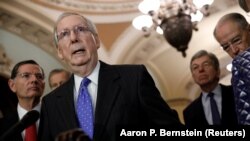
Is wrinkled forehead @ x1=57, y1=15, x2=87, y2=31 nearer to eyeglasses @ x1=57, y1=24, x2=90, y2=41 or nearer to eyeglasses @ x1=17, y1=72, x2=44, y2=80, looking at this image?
eyeglasses @ x1=57, y1=24, x2=90, y2=41

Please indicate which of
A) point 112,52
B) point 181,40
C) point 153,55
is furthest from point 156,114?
point 153,55

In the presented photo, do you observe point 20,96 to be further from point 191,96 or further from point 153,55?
point 191,96

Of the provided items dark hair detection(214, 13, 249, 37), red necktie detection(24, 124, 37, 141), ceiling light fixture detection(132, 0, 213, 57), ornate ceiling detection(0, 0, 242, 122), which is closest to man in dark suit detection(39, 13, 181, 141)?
red necktie detection(24, 124, 37, 141)

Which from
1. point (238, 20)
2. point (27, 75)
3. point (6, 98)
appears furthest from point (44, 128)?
point (6, 98)

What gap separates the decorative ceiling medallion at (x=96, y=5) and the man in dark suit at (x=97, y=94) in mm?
6078

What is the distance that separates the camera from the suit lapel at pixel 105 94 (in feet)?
5.80

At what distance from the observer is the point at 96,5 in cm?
852

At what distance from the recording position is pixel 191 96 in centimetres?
1118

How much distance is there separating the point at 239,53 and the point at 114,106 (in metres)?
0.62

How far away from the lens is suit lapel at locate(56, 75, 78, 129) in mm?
1825

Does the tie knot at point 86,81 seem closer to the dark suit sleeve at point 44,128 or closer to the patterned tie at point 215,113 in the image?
the dark suit sleeve at point 44,128

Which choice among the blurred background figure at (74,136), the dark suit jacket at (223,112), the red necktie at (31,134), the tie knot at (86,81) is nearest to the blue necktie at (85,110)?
the tie knot at (86,81)

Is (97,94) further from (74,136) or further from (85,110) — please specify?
(74,136)

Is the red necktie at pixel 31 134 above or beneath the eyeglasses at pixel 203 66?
beneath
